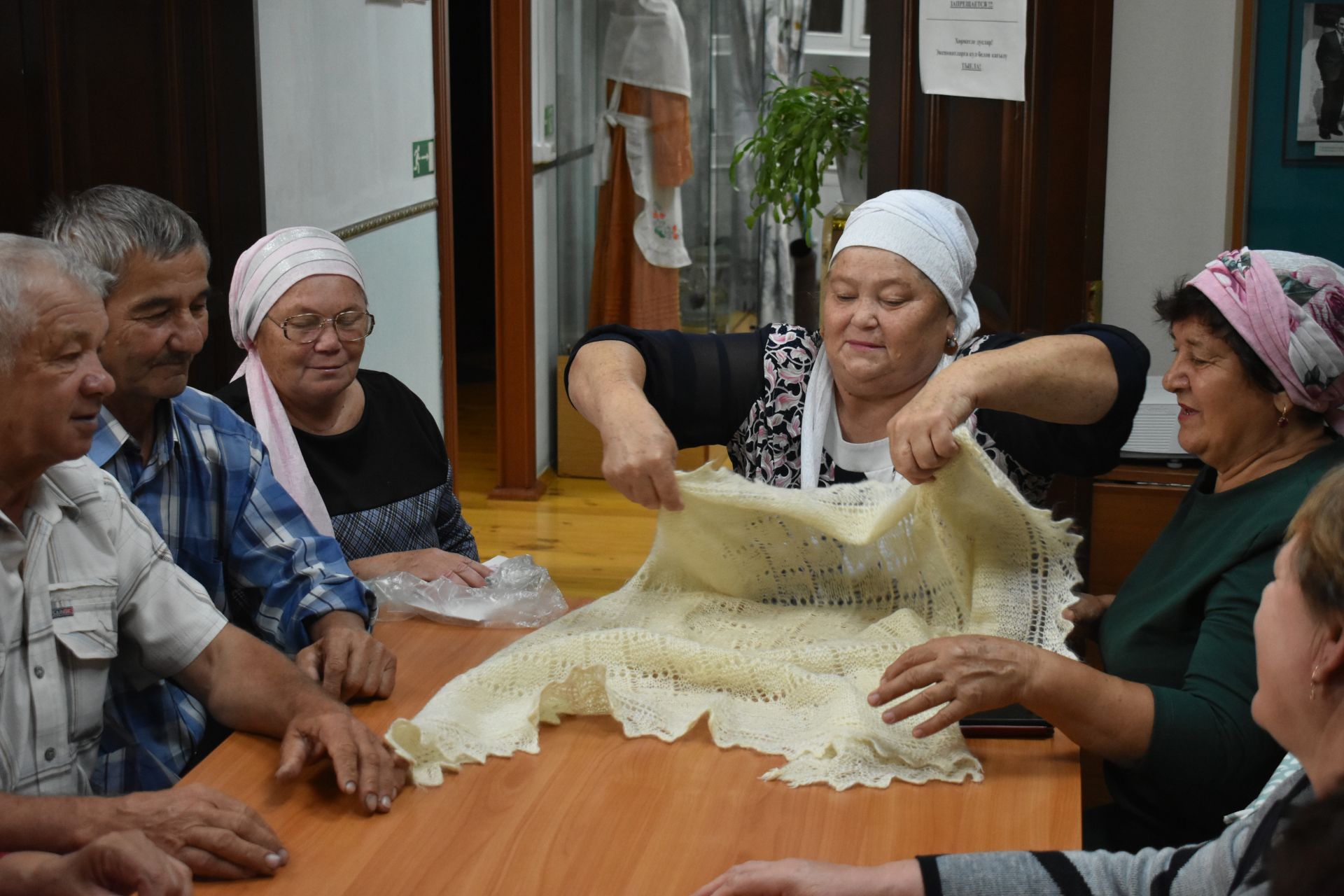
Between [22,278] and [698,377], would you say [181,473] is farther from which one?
[698,377]

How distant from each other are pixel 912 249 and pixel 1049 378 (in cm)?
33

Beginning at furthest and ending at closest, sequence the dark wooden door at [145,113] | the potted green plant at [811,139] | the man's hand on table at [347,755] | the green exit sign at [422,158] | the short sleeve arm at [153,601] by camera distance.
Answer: the green exit sign at [422,158]
the potted green plant at [811,139]
the dark wooden door at [145,113]
the short sleeve arm at [153,601]
the man's hand on table at [347,755]

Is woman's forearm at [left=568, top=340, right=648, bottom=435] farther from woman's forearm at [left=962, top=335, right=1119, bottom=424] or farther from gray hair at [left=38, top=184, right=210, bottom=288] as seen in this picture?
gray hair at [left=38, top=184, right=210, bottom=288]

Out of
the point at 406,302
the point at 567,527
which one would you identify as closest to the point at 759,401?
the point at 406,302

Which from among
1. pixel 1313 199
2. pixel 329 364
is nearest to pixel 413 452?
pixel 329 364

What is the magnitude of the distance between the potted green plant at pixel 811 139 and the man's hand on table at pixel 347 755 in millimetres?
2659

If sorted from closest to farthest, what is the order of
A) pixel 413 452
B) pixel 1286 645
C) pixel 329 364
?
1. pixel 1286 645
2. pixel 329 364
3. pixel 413 452

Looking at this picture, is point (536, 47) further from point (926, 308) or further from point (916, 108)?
point (926, 308)

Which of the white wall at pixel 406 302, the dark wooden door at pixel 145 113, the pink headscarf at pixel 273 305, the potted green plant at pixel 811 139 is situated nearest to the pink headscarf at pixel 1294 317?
the pink headscarf at pixel 273 305

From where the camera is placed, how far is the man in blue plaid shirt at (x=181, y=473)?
6.66 feet

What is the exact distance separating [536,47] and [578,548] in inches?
75.6

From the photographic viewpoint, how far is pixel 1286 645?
115 cm

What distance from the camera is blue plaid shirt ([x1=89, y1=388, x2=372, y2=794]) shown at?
2.06m

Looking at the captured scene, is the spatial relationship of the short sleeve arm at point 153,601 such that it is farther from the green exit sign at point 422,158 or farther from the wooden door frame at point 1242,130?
the green exit sign at point 422,158
